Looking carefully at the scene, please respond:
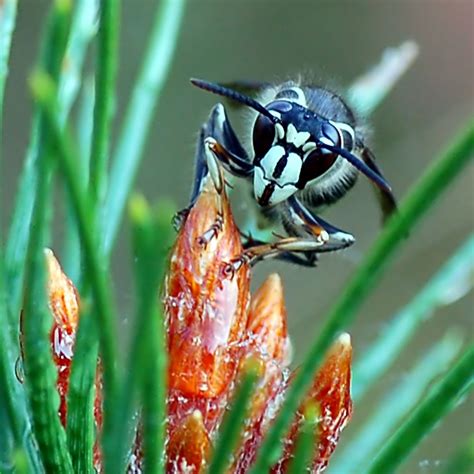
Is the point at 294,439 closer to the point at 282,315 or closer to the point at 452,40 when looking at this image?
the point at 282,315

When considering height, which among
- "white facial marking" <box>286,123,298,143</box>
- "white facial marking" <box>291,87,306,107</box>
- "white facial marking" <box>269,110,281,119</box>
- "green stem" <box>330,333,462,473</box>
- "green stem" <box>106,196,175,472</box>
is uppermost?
"white facial marking" <box>291,87,306,107</box>

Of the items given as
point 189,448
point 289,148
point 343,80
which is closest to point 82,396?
point 189,448

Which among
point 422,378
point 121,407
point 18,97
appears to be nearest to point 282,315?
point 422,378

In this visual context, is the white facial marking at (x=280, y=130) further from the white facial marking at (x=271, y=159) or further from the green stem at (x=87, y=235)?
the green stem at (x=87, y=235)

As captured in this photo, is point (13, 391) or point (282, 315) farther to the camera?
point (282, 315)

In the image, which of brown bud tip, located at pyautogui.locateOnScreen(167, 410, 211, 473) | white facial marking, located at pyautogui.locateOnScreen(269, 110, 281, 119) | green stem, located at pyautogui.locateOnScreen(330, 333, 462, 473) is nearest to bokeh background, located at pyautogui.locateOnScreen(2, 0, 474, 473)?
green stem, located at pyautogui.locateOnScreen(330, 333, 462, 473)

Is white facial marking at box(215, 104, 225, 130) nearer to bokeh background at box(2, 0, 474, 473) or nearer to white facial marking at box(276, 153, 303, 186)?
white facial marking at box(276, 153, 303, 186)

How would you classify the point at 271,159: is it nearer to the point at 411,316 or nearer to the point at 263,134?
the point at 263,134
